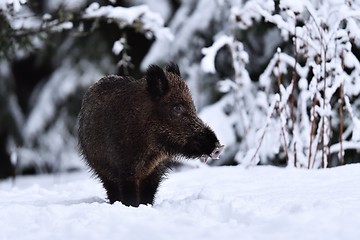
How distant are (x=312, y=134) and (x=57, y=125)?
5688 mm

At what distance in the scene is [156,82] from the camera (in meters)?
4.52

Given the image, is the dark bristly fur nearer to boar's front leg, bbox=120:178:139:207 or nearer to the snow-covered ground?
boar's front leg, bbox=120:178:139:207

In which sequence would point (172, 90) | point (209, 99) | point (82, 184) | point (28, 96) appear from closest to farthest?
1. point (172, 90)
2. point (82, 184)
3. point (209, 99)
4. point (28, 96)

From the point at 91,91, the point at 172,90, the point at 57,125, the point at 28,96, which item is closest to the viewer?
the point at 172,90

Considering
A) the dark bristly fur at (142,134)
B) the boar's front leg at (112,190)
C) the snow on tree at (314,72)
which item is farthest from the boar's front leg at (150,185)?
the snow on tree at (314,72)

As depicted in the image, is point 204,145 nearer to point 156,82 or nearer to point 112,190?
point 156,82

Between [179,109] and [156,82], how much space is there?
22 centimetres

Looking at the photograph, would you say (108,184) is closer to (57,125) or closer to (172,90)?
(172,90)

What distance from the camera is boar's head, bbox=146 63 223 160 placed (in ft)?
14.6

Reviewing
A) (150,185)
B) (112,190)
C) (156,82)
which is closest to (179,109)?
(156,82)

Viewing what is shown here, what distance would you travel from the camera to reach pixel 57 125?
428 inches

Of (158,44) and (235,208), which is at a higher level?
(235,208)

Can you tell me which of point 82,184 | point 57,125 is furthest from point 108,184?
point 57,125

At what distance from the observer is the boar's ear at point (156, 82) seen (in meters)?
4.49
